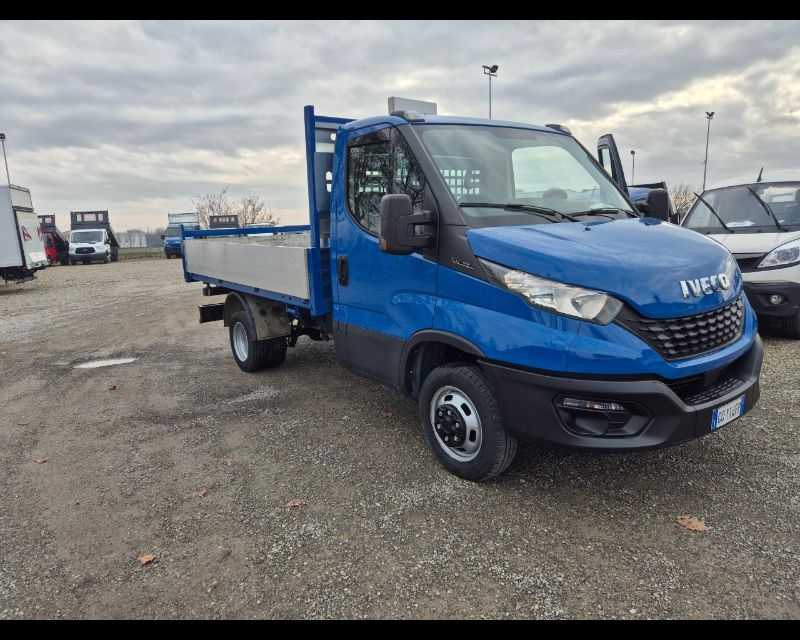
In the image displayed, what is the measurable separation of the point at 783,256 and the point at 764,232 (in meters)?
0.56

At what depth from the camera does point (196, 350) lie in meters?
7.97

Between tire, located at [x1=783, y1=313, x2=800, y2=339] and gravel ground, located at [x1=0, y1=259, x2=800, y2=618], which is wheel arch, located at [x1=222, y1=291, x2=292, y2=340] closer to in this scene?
gravel ground, located at [x1=0, y1=259, x2=800, y2=618]

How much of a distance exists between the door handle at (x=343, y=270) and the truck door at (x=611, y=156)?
254 centimetres

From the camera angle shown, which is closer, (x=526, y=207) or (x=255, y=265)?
(x=526, y=207)

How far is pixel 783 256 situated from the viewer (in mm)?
6395

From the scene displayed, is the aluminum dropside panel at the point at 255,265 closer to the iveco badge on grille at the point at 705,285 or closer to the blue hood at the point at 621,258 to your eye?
the blue hood at the point at 621,258

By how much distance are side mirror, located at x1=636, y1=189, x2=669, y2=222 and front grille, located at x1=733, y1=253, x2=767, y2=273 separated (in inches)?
117

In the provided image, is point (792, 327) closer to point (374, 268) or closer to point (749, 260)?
point (749, 260)

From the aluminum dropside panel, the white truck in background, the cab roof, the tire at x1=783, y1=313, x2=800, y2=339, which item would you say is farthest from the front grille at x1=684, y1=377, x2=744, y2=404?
the white truck in background

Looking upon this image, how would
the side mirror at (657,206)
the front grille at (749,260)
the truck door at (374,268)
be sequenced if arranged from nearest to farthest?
the truck door at (374,268), the side mirror at (657,206), the front grille at (749,260)

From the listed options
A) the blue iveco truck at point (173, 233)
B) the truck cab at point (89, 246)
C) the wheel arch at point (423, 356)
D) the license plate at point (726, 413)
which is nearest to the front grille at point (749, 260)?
the license plate at point (726, 413)

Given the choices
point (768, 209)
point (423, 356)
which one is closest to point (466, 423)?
point (423, 356)

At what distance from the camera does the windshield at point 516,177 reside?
3541mm
